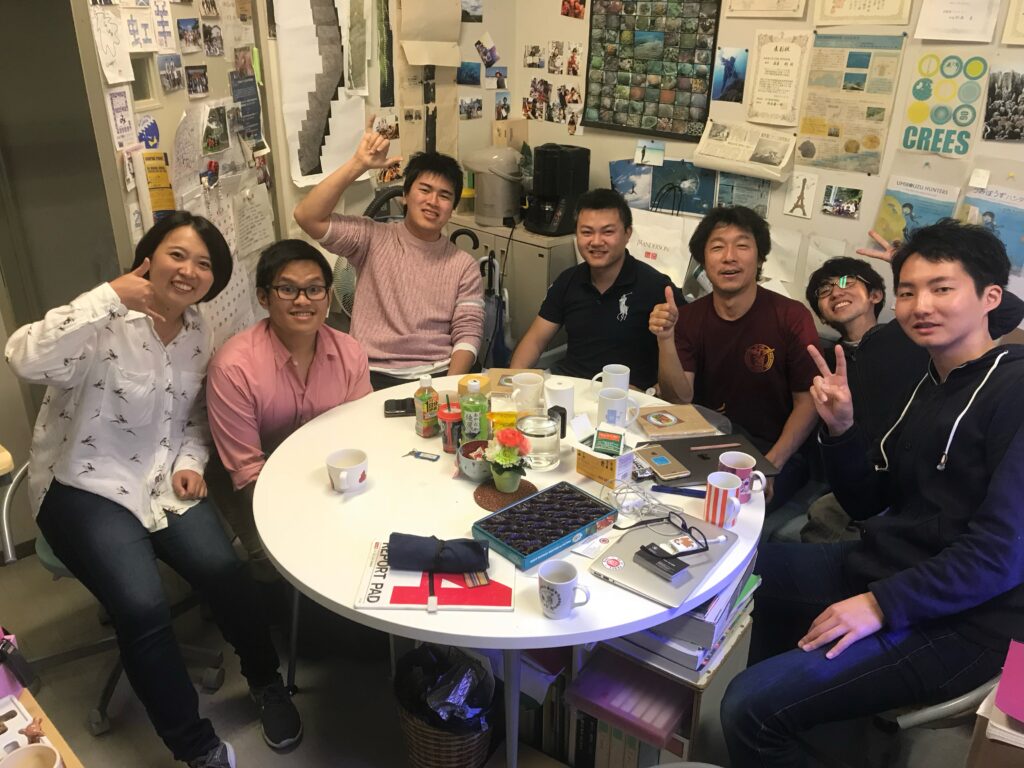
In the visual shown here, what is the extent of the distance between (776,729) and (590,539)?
515mm

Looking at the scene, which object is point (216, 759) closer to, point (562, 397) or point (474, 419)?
point (474, 419)

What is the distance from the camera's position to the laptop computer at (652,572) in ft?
4.39

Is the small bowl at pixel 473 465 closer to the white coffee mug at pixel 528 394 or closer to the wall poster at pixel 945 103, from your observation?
the white coffee mug at pixel 528 394

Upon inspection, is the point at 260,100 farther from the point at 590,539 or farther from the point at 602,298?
the point at 590,539

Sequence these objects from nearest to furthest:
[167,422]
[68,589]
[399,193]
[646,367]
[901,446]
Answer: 1. [901,446]
2. [167,422]
3. [68,589]
4. [646,367]
5. [399,193]

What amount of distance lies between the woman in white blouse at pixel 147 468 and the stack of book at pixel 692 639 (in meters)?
0.92

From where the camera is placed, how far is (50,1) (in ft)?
6.66

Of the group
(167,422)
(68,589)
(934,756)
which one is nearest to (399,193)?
(167,422)

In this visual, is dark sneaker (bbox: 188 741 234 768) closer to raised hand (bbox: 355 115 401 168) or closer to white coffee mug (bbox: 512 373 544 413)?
white coffee mug (bbox: 512 373 544 413)

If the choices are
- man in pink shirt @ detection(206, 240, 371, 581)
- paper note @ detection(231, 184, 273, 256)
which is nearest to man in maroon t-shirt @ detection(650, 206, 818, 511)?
man in pink shirt @ detection(206, 240, 371, 581)

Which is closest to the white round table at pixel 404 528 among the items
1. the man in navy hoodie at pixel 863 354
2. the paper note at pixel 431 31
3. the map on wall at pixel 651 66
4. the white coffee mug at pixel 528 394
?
the white coffee mug at pixel 528 394

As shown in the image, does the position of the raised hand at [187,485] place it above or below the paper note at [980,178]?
below

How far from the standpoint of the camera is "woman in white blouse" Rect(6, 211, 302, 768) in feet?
5.49

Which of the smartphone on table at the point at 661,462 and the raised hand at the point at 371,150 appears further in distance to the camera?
the raised hand at the point at 371,150
